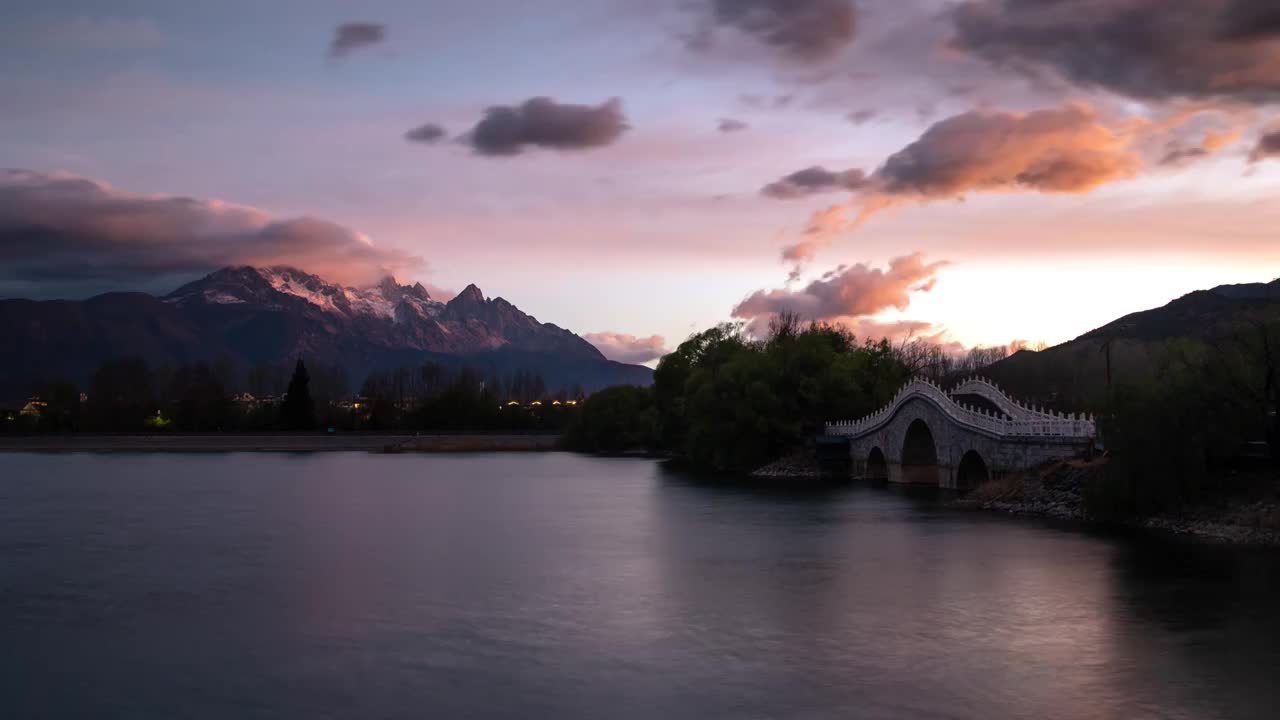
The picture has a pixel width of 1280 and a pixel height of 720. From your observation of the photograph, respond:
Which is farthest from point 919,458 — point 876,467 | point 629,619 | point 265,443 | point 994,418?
point 265,443

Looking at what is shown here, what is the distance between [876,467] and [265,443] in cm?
9141

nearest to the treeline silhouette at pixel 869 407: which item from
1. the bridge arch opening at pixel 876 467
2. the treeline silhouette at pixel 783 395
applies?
the treeline silhouette at pixel 783 395

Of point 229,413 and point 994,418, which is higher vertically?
point 229,413

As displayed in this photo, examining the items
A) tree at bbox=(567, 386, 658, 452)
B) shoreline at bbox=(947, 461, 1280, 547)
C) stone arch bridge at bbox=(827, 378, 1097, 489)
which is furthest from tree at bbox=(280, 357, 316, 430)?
shoreline at bbox=(947, 461, 1280, 547)

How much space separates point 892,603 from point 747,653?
7157mm

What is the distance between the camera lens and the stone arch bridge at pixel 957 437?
5144 cm

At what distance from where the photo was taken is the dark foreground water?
2050 centimetres

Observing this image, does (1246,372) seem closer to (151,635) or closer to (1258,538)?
(1258,538)

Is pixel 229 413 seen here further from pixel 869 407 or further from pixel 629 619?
pixel 629 619

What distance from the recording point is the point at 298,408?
150375 mm

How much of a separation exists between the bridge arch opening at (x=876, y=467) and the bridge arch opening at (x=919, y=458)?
16.4 feet

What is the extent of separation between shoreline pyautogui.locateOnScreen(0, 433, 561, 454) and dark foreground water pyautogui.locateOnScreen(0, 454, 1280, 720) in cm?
9534

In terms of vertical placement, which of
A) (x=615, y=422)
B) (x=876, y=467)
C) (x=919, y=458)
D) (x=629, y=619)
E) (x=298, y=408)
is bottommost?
(x=629, y=619)

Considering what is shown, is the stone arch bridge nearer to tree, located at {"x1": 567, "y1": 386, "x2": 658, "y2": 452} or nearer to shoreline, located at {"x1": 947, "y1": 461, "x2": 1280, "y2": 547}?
shoreline, located at {"x1": 947, "y1": 461, "x2": 1280, "y2": 547}
